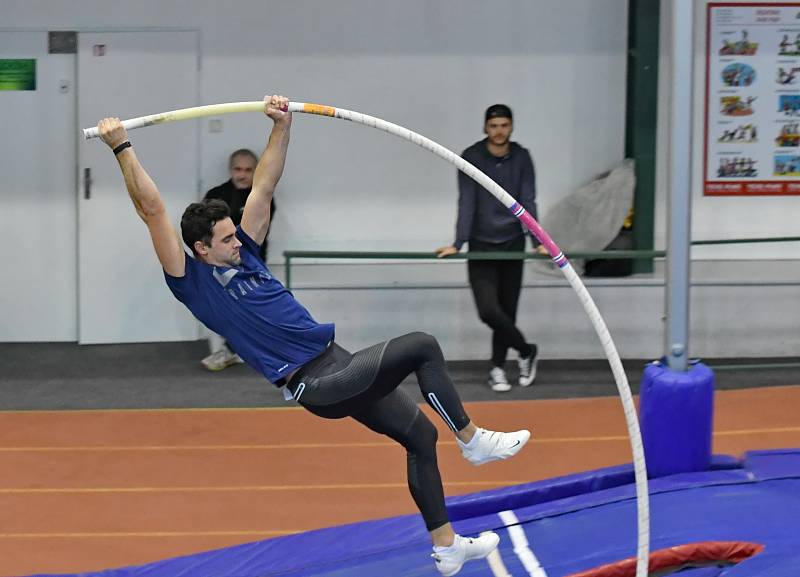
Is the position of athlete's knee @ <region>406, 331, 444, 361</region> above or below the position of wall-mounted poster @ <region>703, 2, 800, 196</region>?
below

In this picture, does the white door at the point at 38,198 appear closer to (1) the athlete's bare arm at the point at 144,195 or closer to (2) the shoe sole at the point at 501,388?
(2) the shoe sole at the point at 501,388

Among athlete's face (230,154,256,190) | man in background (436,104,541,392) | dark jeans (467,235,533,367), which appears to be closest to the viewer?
man in background (436,104,541,392)

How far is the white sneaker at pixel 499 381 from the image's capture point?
713 centimetres

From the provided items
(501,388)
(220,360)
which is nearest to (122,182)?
(220,360)

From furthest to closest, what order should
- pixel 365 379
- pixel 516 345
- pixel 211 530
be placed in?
1. pixel 516 345
2. pixel 211 530
3. pixel 365 379

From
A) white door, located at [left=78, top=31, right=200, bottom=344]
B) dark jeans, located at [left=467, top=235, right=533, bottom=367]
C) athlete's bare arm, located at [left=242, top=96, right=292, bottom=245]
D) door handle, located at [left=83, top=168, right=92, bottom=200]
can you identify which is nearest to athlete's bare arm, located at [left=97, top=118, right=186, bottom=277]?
athlete's bare arm, located at [left=242, top=96, right=292, bottom=245]

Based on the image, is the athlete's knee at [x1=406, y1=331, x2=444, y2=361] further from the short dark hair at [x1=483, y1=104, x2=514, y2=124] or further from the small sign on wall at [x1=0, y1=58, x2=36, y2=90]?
the small sign on wall at [x1=0, y1=58, x2=36, y2=90]

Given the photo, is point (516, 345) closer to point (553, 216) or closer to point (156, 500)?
point (553, 216)

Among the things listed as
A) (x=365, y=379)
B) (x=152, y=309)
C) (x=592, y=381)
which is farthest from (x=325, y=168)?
(x=365, y=379)

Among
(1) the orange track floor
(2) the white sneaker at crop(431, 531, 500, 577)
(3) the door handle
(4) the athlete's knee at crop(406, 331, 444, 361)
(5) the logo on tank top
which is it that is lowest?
(1) the orange track floor

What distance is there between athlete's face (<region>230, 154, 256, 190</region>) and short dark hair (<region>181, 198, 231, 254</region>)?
3634 mm

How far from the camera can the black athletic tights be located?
3775 millimetres

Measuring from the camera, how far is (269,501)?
5496 millimetres

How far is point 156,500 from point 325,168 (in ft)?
10.7
